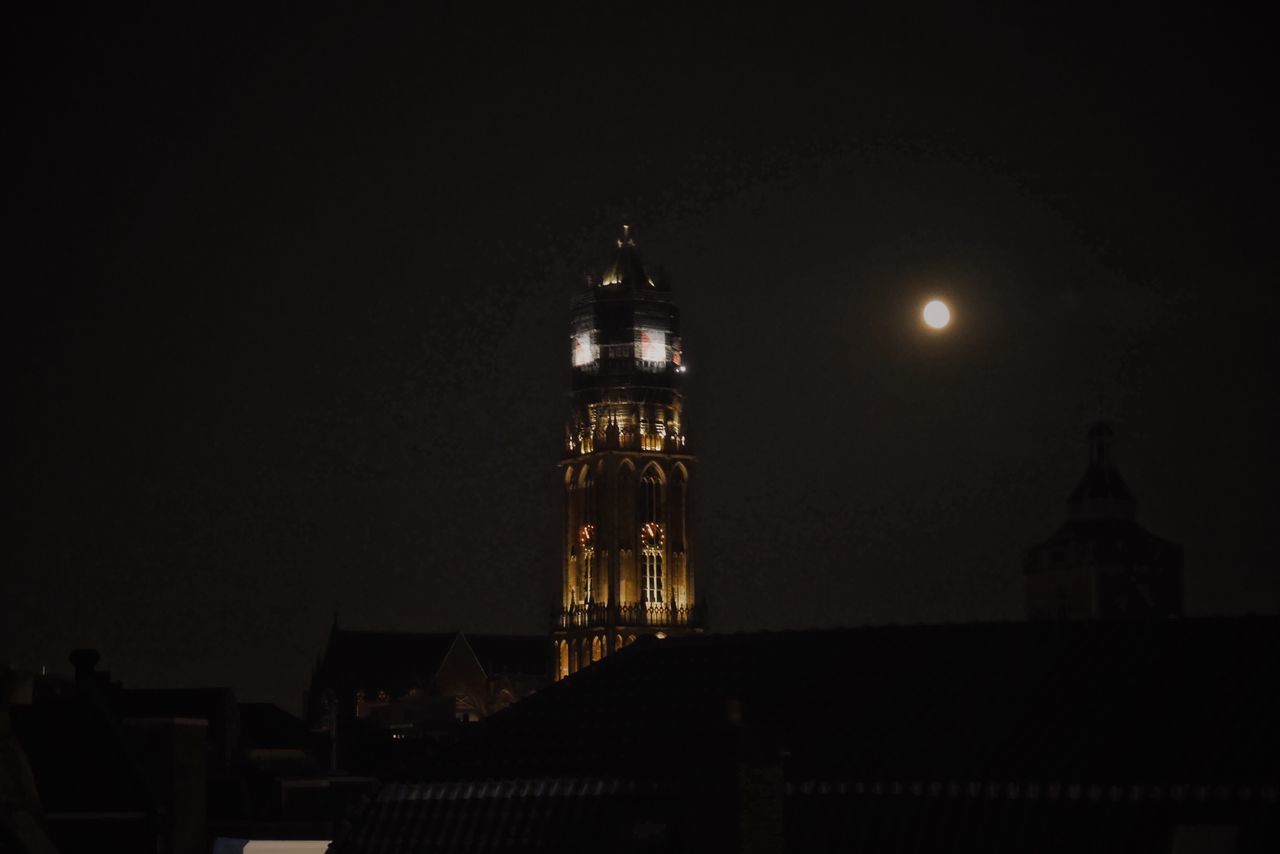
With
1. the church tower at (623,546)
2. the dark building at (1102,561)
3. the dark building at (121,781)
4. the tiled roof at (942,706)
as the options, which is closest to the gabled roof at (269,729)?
the dark building at (121,781)

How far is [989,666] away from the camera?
44.6 meters

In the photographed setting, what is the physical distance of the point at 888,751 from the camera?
139 feet

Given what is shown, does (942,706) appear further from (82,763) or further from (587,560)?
(587,560)

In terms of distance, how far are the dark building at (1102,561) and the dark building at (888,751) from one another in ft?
384

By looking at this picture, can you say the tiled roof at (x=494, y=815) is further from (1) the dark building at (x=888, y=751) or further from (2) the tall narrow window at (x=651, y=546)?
(2) the tall narrow window at (x=651, y=546)

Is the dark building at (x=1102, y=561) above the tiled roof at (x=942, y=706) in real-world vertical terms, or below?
above

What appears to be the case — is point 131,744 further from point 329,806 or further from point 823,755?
point 823,755

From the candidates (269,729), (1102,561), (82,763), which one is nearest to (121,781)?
(82,763)

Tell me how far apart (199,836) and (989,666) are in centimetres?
1981

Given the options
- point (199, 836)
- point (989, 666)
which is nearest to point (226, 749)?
point (199, 836)

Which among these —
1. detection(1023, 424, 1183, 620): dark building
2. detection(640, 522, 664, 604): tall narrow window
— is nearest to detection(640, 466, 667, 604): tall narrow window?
detection(640, 522, 664, 604): tall narrow window

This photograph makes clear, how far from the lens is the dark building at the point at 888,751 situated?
39188 millimetres

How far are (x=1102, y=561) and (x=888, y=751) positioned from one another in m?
128

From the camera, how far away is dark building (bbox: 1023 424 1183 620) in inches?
6496
